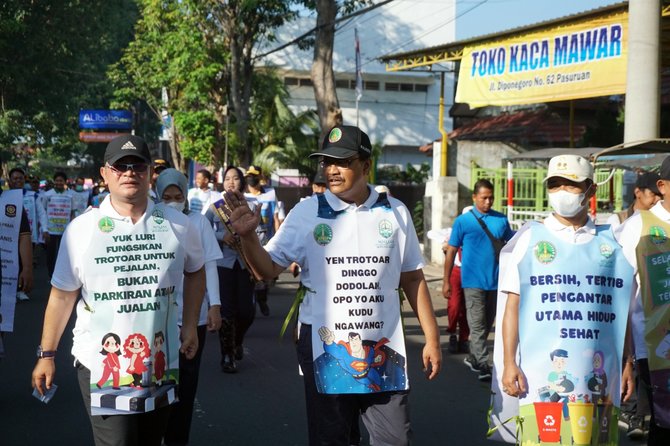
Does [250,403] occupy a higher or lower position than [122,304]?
lower

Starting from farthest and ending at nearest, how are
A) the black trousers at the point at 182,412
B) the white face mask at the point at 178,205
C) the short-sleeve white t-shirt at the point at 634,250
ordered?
the white face mask at the point at 178,205
the black trousers at the point at 182,412
the short-sleeve white t-shirt at the point at 634,250

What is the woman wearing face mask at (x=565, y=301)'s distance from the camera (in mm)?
4727

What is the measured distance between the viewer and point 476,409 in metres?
7.96

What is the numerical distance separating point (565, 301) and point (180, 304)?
223cm

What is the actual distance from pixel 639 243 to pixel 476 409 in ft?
9.93

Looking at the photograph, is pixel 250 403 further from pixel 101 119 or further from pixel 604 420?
pixel 101 119

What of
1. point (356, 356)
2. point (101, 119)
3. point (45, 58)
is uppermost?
point (45, 58)

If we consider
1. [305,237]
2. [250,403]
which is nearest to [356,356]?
[305,237]

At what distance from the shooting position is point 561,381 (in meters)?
4.70

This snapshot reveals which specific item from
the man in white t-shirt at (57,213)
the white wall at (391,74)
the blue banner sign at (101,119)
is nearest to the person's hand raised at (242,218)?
the man in white t-shirt at (57,213)

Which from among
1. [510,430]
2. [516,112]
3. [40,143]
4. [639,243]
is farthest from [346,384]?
[40,143]

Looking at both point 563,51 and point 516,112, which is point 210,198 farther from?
point 516,112

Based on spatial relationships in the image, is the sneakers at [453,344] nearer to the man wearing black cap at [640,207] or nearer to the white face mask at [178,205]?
the man wearing black cap at [640,207]

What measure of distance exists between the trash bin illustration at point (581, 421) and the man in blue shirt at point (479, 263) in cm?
451
